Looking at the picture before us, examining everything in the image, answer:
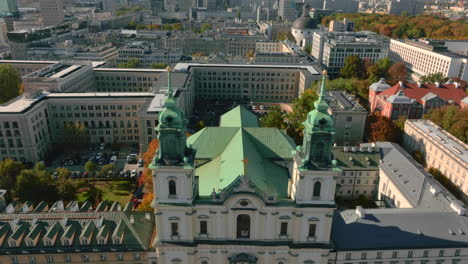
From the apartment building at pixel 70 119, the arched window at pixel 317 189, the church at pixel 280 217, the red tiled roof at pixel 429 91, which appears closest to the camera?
the church at pixel 280 217

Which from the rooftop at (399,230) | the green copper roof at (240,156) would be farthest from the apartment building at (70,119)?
the rooftop at (399,230)

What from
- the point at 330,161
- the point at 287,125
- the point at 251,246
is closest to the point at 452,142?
the point at 287,125

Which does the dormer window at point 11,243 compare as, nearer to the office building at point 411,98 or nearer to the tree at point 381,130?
the tree at point 381,130

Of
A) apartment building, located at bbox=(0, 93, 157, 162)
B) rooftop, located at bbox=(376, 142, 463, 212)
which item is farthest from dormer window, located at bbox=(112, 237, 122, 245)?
rooftop, located at bbox=(376, 142, 463, 212)

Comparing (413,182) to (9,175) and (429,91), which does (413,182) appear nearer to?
(429,91)

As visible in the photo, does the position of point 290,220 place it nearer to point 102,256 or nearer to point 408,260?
point 408,260

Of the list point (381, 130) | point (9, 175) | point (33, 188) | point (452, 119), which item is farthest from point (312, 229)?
point (452, 119)
